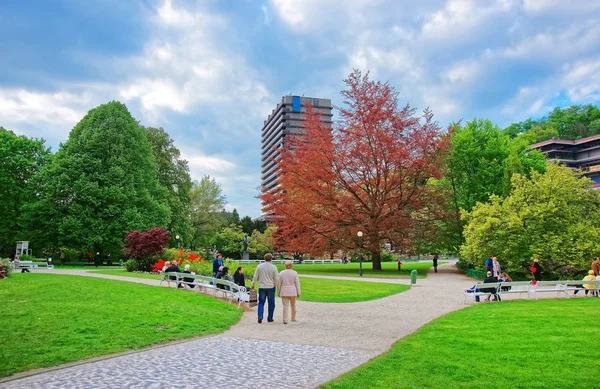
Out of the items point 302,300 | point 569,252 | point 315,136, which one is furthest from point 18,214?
point 569,252

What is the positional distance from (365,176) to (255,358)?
1185 inches

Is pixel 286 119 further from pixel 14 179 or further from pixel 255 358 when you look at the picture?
pixel 255 358

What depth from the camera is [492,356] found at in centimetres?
678

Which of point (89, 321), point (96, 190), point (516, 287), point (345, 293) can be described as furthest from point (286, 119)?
point (89, 321)

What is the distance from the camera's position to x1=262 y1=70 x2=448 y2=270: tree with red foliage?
34.5 metres

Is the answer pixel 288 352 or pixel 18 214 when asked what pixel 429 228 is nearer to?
pixel 288 352

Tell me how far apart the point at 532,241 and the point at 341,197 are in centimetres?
1608

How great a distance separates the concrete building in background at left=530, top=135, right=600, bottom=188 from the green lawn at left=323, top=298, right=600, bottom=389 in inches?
3882

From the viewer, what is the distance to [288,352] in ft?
24.0

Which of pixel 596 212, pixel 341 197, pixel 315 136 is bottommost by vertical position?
pixel 596 212

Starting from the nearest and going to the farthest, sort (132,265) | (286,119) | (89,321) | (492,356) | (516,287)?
(492,356), (89,321), (516,287), (132,265), (286,119)

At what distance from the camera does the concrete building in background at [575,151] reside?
96375 millimetres

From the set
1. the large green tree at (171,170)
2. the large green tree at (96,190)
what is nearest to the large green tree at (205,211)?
the large green tree at (171,170)

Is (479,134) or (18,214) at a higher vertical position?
(479,134)
